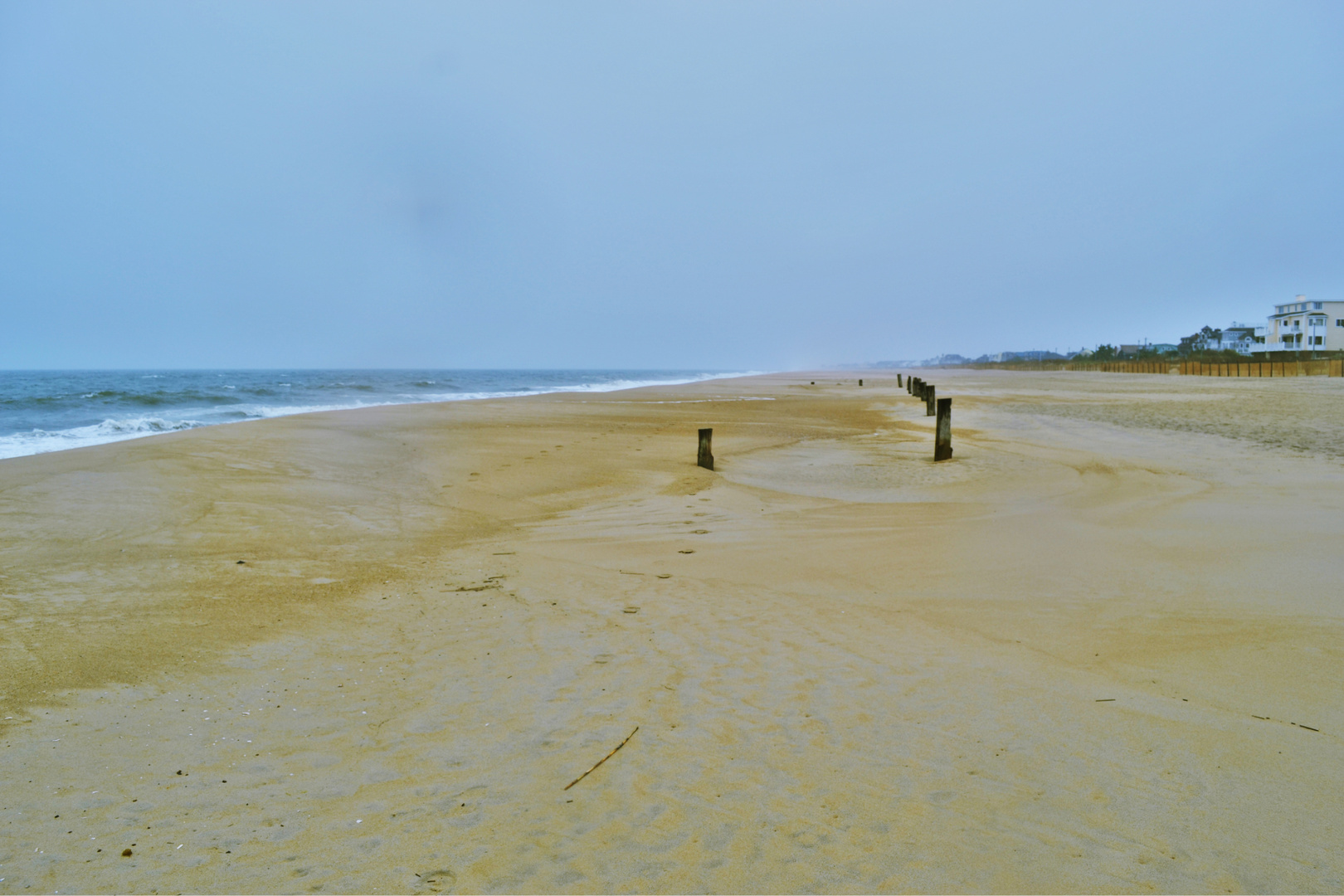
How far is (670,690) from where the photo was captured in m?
4.15

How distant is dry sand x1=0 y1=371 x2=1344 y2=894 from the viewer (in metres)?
2.71

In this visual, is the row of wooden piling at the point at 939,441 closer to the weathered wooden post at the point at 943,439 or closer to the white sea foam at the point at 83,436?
the weathered wooden post at the point at 943,439

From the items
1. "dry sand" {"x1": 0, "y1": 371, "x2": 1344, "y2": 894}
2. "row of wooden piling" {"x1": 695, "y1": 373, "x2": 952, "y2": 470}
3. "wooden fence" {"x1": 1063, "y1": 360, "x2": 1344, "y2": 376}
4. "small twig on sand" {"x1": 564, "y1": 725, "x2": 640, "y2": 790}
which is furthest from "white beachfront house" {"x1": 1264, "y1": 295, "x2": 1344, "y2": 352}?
"small twig on sand" {"x1": 564, "y1": 725, "x2": 640, "y2": 790}

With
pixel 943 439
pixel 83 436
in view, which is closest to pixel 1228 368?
pixel 943 439

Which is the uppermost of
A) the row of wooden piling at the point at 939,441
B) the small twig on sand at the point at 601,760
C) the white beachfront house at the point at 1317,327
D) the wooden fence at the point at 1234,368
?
the white beachfront house at the point at 1317,327

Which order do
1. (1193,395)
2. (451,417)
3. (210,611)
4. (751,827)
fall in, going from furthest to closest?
(1193,395)
(451,417)
(210,611)
(751,827)

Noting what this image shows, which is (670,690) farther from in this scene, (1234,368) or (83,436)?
(1234,368)

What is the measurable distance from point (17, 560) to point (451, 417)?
1525 centimetres

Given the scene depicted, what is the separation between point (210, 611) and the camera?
17.9ft

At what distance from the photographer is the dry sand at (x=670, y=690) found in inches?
107

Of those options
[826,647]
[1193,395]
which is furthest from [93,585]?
[1193,395]

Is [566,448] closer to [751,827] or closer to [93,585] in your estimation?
[93,585]

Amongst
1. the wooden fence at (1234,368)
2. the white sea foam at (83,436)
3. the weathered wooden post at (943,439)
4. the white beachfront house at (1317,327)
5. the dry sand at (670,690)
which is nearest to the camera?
the dry sand at (670,690)

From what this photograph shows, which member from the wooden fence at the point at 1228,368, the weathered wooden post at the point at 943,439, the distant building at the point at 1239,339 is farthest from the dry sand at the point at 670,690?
the distant building at the point at 1239,339
